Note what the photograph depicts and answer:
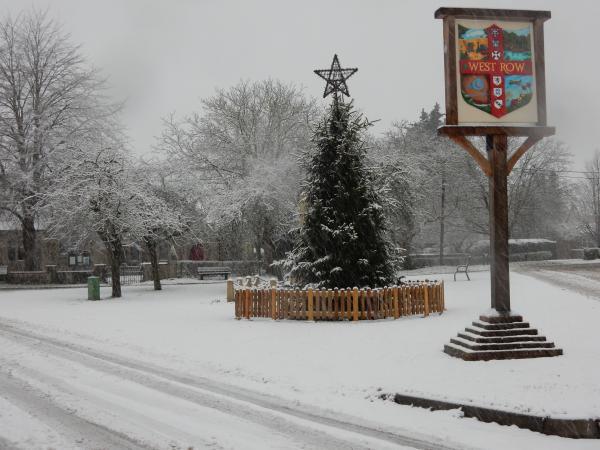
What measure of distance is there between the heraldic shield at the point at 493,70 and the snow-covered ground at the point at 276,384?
4476 millimetres

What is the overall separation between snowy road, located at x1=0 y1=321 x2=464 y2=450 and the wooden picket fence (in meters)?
5.97

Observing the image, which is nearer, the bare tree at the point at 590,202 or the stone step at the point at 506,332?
the stone step at the point at 506,332

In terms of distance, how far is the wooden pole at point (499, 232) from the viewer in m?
9.94

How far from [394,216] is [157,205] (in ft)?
41.6

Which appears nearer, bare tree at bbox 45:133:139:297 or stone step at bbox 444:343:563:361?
stone step at bbox 444:343:563:361

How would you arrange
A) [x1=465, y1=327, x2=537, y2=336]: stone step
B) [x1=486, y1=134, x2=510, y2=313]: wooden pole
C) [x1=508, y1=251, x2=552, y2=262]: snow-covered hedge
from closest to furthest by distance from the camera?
[x1=465, y1=327, x2=537, y2=336]: stone step
[x1=486, y1=134, x2=510, y2=313]: wooden pole
[x1=508, y1=251, x2=552, y2=262]: snow-covered hedge

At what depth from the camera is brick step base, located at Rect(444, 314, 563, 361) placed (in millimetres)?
9289

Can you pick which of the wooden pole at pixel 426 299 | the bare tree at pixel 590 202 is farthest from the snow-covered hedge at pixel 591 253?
the wooden pole at pixel 426 299

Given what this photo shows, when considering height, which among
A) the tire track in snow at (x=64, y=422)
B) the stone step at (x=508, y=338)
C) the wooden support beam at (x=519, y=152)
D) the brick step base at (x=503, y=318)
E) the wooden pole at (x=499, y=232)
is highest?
the wooden support beam at (x=519, y=152)

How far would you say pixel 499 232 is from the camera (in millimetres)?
9961

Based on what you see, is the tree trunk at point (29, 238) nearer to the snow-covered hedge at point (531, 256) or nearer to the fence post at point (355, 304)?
the fence post at point (355, 304)

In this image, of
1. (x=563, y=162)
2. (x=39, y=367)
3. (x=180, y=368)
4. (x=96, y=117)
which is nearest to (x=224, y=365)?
(x=180, y=368)

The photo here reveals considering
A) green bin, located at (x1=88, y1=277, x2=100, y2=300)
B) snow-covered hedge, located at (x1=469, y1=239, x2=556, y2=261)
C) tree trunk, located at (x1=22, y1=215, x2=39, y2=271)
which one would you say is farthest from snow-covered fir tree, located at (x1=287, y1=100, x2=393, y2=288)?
snow-covered hedge, located at (x1=469, y1=239, x2=556, y2=261)

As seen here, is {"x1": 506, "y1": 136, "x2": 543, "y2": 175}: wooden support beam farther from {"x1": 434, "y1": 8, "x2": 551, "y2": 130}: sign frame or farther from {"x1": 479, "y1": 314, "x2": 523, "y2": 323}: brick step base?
{"x1": 479, "y1": 314, "x2": 523, "y2": 323}: brick step base
